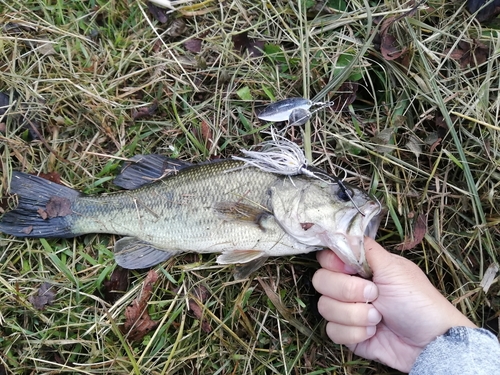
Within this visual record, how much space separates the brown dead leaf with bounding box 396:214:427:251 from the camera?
316 centimetres

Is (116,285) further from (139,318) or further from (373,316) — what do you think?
(373,316)

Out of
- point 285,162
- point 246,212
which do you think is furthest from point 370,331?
point 285,162

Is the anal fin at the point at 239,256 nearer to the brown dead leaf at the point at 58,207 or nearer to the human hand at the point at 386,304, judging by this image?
the human hand at the point at 386,304

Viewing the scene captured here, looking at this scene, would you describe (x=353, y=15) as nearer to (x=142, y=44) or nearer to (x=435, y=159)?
(x=435, y=159)

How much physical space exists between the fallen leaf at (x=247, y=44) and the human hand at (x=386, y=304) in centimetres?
168

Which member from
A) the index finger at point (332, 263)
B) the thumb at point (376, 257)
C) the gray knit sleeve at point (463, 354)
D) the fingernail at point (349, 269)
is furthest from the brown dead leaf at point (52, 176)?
the gray knit sleeve at point (463, 354)

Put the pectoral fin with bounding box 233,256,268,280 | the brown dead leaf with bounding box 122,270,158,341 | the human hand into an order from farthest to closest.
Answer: the brown dead leaf with bounding box 122,270,158,341
the pectoral fin with bounding box 233,256,268,280
the human hand

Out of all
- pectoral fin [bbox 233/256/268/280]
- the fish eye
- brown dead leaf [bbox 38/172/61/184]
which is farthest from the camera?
brown dead leaf [bbox 38/172/61/184]

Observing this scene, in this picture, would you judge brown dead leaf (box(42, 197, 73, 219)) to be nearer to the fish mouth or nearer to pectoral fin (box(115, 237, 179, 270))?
pectoral fin (box(115, 237, 179, 270))

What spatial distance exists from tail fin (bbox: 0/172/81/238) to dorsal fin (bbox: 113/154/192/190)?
363mm

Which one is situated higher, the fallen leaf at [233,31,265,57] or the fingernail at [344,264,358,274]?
the fallen leaf at [233,31,265,57]

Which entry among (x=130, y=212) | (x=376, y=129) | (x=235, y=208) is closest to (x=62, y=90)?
(x=130, y=212)

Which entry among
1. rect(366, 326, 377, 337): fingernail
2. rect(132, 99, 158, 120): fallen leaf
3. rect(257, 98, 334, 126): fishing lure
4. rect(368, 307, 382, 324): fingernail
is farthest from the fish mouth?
rect(132, 99, 158, 120): fallen leaf

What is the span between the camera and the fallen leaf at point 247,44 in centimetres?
351
